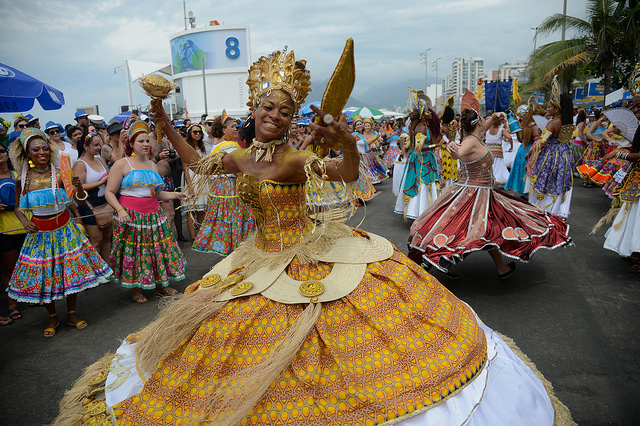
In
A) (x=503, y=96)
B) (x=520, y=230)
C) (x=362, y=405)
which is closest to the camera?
(x=362, y=405)

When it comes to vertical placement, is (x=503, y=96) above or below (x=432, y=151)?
above

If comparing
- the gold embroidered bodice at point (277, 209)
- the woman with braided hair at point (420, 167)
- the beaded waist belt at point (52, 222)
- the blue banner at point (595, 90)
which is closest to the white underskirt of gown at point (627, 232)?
the woman with braided hair at point (420, 167)

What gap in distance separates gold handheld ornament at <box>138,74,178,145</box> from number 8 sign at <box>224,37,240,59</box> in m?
36.6

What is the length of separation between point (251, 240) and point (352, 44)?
1.52 metres

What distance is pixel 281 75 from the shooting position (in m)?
2.52

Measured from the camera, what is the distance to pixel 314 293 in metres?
2.18

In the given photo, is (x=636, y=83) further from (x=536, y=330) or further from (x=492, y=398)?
(x=492, y=398)

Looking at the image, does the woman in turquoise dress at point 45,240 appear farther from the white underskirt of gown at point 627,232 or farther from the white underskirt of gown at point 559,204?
the white underskirt of gown at point 559,204

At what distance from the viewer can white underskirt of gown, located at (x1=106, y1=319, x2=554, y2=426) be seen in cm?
199

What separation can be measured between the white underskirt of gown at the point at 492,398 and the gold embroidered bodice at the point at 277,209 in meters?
1.10

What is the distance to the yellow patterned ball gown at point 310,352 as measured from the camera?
6.40ft

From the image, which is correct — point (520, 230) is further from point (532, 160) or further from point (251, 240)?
point (532, 160)

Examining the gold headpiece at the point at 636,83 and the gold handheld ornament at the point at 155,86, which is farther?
the gold headpiece at the point at 636,83

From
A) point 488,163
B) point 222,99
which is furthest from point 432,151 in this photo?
point 222,99
